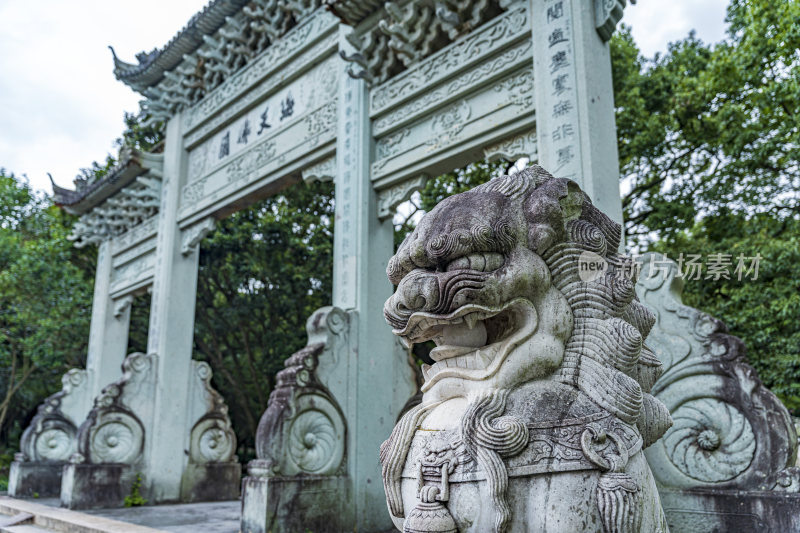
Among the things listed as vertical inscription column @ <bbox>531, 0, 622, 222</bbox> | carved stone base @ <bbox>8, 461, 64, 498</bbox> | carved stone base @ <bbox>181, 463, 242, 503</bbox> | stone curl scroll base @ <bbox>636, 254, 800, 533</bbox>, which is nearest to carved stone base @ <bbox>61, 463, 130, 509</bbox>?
carved stone base @ <bbox>181, 463, 242, 503</bbox>

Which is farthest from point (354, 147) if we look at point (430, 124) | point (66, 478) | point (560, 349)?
point (66, 478)

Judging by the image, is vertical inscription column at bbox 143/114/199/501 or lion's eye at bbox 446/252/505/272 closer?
lion's eye at bbox 446/252/505/272

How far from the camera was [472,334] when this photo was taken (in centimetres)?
238

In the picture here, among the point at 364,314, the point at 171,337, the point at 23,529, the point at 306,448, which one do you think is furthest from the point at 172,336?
the point at 306,448

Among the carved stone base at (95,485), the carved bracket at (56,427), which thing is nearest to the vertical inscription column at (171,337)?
the carved stone base at (95,485)

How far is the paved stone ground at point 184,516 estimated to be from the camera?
18.7 feet

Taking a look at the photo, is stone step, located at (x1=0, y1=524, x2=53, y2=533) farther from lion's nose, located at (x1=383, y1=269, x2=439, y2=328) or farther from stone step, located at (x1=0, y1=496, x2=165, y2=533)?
lion's nose, located at (x1=383, y1=269, x2=439, y2=328)

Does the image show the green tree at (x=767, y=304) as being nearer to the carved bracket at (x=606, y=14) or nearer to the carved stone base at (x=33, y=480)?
the carved bracket at (x=606, y=14)

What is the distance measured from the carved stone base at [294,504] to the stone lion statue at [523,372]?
2695 millimetres

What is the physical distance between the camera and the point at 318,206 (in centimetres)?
1229

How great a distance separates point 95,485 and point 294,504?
387cm

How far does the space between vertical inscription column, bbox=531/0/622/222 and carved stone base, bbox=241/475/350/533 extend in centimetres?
304

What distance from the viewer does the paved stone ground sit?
571cm

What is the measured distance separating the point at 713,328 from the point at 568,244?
1.56 meters
